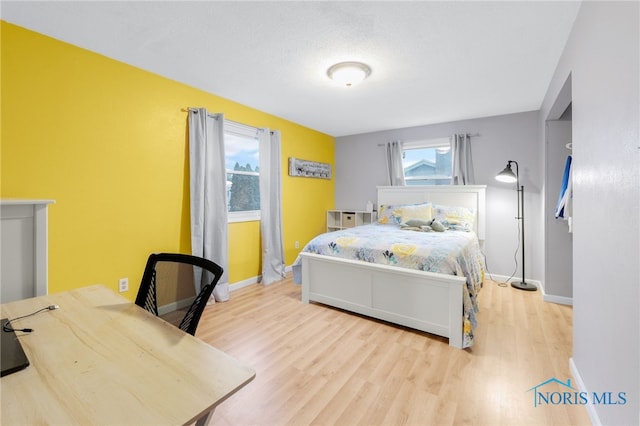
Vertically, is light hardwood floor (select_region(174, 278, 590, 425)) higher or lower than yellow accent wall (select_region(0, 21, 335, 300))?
lower

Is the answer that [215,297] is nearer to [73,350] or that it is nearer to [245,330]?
[245,330]

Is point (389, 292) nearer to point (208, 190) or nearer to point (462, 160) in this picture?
point (208, 190)

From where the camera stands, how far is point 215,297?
10.4 ft

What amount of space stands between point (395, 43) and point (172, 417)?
2.49 metres

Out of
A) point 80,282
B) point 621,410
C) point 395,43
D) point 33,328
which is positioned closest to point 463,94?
point 395,43

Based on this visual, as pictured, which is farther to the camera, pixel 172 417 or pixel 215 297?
pixel 215 297

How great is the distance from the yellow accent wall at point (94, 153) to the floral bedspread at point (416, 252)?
158 cm

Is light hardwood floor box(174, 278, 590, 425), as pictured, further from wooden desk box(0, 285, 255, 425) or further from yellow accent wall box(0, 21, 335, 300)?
yellow accent wall box(0, 21, 335, 300)

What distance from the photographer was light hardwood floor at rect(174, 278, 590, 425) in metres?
1.57

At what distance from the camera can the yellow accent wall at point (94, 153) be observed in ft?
6.61

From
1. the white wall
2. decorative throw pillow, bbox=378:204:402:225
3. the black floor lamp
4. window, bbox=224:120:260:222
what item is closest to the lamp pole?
the black floor lamp

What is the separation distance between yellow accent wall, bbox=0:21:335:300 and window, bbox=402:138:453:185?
3062mm

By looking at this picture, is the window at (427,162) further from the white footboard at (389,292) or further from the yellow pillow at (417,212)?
the white footboard at (389,292)

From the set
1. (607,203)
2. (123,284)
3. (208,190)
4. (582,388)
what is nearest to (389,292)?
(582,388)
